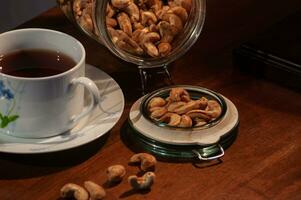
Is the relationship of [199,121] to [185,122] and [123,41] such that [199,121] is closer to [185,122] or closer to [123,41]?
[185,122]

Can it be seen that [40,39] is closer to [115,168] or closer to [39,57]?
[39,57]

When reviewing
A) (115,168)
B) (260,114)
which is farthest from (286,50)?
(115,168)

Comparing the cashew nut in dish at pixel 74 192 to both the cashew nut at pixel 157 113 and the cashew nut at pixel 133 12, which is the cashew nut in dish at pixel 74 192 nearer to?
the cashew nut at pixel 157 113

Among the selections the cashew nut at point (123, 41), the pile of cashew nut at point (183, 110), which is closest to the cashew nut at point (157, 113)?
the pile of cashew nut at point (183, 110)

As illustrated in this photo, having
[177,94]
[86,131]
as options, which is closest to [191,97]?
[177,94]

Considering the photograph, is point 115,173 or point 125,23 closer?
point 115,173

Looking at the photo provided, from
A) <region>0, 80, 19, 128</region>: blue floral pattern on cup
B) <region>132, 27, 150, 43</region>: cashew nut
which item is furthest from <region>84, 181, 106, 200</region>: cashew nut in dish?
<region>132, 27, 150, 43</region>: cashew nut
